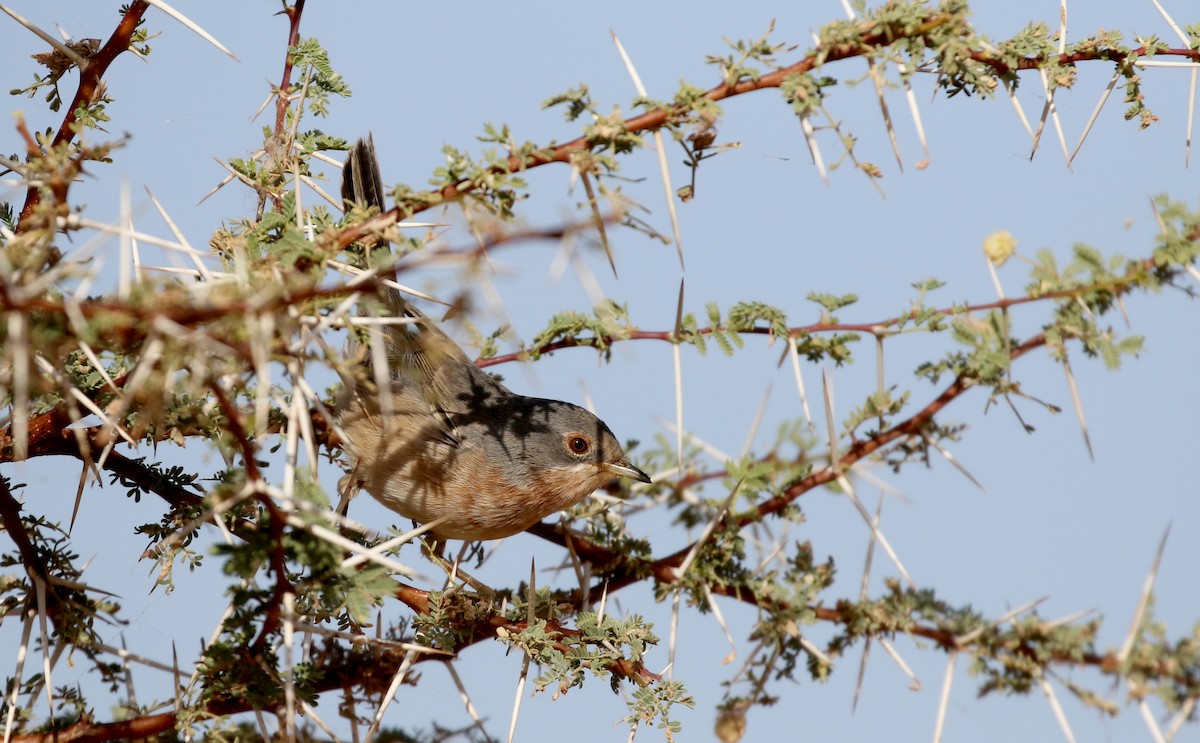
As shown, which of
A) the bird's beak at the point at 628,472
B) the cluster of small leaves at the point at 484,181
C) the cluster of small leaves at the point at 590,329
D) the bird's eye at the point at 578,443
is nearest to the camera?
the cluster of small leaves at the point at 484,181

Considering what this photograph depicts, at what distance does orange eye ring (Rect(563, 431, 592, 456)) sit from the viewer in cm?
444

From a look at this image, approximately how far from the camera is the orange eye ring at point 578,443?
4438 mm

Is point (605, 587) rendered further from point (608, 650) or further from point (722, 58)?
point (722, 58)

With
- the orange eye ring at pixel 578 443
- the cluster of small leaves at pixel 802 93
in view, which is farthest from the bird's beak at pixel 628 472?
the cluster of small leaves at pixel 802 93

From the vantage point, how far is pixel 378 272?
2.07m

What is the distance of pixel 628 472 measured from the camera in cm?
422

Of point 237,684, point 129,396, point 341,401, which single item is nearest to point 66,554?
point 237,684

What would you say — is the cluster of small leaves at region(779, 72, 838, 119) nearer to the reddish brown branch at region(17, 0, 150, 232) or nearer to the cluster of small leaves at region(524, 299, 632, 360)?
the cluster of small leaves at region(524, 299, 632, 360)

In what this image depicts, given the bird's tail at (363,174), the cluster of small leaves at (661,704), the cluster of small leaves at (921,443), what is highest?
the bird's tail at (363,174)

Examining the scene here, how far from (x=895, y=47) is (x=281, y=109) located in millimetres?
1952

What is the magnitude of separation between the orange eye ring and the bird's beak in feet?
0.41

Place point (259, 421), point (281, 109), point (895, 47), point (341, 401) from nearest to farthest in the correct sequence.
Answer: point (259, 421) → point (895, 47) → point (281, 109) → point (341, 401)

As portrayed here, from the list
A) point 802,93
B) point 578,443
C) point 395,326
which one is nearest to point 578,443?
point 578,443

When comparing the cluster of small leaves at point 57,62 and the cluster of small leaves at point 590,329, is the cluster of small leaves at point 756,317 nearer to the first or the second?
the cluster of small leaves at point 590,329
